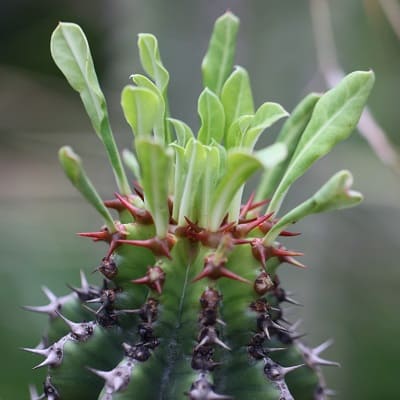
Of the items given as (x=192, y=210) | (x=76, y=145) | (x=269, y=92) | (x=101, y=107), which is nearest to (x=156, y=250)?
(x=192, y=210)

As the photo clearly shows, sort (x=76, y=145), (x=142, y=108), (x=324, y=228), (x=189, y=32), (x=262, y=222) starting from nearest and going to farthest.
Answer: (x=142, y=108)
(x=262, y=222)
(x=189, y=32)
(x=324, y=228)
(x=76, y=145)

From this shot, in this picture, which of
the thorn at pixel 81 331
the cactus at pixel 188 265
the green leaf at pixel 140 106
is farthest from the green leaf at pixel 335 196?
the thorn at pixel 81 331

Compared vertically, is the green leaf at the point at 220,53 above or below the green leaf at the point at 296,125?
above

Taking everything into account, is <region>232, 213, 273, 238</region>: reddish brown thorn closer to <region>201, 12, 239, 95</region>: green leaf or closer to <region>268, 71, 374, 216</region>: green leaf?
<region>268, 71, 374, 216</region>: green leaf

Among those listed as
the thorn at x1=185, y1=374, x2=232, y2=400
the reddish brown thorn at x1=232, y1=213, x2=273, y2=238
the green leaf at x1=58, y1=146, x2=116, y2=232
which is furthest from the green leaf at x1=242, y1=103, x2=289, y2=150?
the thorn at x1=185, y1=374, x2=232, y2=400

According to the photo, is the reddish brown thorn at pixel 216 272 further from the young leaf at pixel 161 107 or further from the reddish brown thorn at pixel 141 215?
the young leaf at pixel 161 107

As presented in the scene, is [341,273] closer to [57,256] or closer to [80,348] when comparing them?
[57,256]

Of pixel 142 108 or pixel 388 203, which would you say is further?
pixel 388 203
